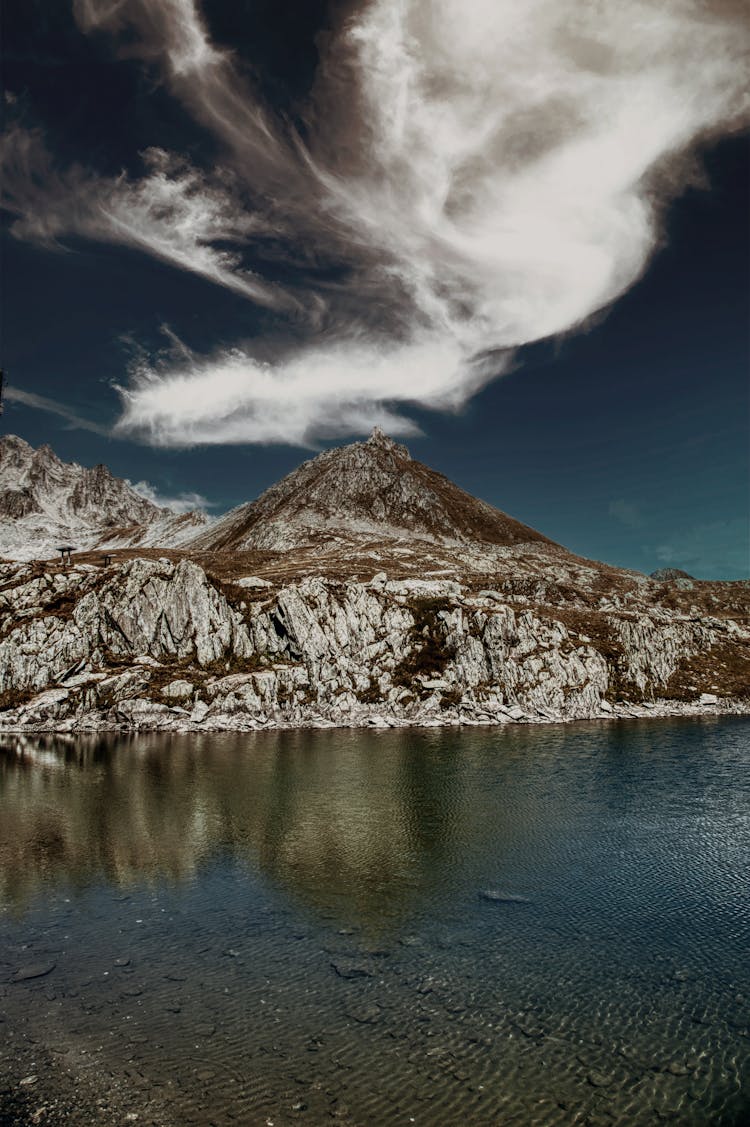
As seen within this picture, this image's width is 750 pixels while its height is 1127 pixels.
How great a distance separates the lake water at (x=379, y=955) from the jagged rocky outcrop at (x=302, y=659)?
61.7 metres

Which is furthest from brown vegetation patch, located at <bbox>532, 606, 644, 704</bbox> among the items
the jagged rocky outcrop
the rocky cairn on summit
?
the rocky cairn on summit

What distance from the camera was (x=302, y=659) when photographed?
14312 centimetres

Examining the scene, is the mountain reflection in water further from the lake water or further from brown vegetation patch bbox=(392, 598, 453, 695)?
brown vegetation patch bbox=(392, 598, 453, 695)

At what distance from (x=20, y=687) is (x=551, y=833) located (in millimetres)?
125440

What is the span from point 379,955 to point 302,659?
112m

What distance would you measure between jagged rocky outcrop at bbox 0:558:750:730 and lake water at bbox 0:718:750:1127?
61.7 m

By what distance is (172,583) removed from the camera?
508 ft

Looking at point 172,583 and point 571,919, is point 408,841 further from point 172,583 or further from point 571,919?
point 172,583

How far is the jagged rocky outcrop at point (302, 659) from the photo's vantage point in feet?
427

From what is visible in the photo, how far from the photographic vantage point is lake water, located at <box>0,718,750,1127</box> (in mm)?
22094

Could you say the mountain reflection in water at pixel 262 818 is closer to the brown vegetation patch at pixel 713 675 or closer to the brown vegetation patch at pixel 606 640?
the brown vegetation patch at pixel 606 640

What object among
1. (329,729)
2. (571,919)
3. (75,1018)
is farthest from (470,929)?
(329,729)

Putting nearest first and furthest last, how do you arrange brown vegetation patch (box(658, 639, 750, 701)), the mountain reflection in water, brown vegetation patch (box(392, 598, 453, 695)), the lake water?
1. the lake water
2. the mountain reflection in water
3. brown vegetation patch (box(392, 598, 453, 695))
4. brown vegetation patch (box(658, 639, 750, 701))

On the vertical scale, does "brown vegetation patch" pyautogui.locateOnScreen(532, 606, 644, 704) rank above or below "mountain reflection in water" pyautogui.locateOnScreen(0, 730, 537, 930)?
above
